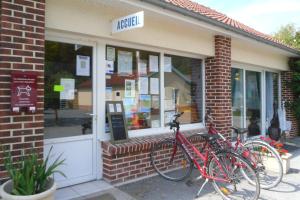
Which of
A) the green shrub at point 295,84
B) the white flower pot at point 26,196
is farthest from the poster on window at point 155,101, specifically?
the green shrub at point 295,84

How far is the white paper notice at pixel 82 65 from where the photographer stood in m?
4.67

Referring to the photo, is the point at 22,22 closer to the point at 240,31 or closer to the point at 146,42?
the point at 146,42

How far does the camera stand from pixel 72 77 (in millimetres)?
4613

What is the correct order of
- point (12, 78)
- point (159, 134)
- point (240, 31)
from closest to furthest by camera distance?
point (12, 78), point (159, 134), point (240, 31)

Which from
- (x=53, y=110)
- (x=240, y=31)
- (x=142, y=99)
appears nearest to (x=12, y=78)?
(x=53, y=110)

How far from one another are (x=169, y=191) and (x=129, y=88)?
2.01 m

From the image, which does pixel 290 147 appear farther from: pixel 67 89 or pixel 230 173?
pixel 67 89

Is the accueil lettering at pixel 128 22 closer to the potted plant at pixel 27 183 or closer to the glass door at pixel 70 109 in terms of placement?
the glass door at pixel 70 109

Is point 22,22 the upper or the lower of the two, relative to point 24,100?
upper

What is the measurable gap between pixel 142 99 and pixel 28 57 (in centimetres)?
251

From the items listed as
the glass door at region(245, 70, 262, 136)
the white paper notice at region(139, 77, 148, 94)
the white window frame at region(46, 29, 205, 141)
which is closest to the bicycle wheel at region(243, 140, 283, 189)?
the white window frame at region(46, 29, 205, 141)

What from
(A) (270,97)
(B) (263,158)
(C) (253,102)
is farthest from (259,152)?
(A) (270,97)

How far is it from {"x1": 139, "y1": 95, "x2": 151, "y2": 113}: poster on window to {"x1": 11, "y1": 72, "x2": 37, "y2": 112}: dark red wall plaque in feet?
7.84

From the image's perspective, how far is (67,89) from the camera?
15.0 feet
